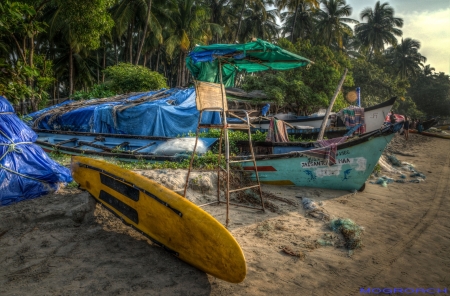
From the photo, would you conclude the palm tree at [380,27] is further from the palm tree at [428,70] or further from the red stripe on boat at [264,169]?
the red stripe on boat at [264,169]

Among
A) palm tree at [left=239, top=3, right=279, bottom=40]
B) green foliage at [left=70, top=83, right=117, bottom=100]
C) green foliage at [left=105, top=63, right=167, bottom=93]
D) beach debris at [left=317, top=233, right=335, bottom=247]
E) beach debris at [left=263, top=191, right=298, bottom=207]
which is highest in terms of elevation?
palm tree at [left=239, top=3, right=279, bottom=40]

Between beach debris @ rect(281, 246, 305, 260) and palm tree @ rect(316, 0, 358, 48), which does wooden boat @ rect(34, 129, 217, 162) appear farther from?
palm tree @ rect(316, 0, 358, 48)

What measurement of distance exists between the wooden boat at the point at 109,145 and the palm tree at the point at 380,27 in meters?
35.4

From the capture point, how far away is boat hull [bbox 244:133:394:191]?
555cm

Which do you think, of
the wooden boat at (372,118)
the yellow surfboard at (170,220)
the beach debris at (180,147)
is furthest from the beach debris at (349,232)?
the wooden boat at (372,118)

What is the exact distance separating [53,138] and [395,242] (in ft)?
36.4

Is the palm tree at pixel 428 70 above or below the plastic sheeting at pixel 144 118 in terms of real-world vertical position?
above

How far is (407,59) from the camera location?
37969 mm

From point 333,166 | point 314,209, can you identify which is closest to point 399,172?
point 333,166

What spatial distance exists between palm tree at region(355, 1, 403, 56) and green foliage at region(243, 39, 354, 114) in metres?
23.9

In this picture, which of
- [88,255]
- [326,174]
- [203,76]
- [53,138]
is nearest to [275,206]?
[326,174]

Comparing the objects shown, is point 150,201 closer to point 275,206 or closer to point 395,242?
point 275,206

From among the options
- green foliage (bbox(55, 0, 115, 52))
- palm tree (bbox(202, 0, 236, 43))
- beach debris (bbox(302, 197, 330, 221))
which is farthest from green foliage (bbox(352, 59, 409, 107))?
beach debris (bbox(302, 197, 330, 221))

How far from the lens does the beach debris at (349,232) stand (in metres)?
3.60
